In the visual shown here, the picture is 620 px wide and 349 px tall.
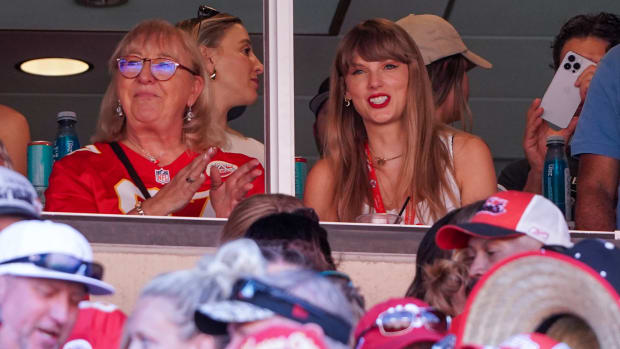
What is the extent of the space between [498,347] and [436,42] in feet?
9.08

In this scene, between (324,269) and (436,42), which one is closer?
(324,269)

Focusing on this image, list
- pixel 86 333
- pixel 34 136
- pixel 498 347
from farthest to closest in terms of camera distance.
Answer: pixel 34 136
pixel 86 333
pixel 498 347

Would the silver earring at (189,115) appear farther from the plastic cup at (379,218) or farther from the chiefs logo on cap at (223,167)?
the plastic cup at (379,218)

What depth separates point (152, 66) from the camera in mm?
4090

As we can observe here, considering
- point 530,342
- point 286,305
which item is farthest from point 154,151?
point 530,342

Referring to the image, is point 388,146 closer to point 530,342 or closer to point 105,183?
point 105,183

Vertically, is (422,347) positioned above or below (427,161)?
below

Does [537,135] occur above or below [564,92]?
below

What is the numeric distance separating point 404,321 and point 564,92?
2.36 meters

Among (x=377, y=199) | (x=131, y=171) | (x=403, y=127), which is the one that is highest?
(x=403, y=127)

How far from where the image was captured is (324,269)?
2.59 meters

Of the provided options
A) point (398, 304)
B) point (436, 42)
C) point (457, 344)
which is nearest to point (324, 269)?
point (398, 304)

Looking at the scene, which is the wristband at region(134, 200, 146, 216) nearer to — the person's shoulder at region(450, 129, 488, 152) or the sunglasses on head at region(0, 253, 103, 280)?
the person's shoulder at region(450, 129, 488, 152)

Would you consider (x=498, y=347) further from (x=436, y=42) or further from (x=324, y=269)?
(x=436, y=42)
